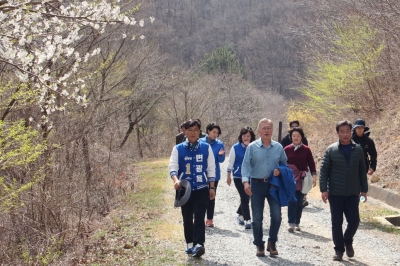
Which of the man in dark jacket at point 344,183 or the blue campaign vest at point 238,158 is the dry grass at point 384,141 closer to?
the blue campaign vest at point 238,158

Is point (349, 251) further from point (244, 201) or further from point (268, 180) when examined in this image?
point (244, 201)

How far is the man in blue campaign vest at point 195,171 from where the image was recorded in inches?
283

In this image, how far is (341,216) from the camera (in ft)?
24.1

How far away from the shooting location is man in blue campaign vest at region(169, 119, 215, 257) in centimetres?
718

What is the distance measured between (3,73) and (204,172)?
4989 millimetres

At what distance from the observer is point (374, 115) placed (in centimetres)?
2178

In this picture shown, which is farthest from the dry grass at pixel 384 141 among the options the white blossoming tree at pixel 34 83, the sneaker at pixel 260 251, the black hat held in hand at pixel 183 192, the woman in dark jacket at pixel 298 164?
the white blossoming tree at pixel 34 83

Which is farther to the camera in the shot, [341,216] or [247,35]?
[247,35]

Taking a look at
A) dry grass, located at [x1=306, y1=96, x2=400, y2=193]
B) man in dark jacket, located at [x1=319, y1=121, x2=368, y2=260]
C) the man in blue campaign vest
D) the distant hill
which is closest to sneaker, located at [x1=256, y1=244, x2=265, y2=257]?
the man in blue campaign vest

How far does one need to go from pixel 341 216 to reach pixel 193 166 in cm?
226

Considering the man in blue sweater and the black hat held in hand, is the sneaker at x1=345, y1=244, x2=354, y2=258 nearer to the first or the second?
the man in blue sweater

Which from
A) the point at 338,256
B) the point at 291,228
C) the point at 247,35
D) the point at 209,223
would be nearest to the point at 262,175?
the point at 338,256

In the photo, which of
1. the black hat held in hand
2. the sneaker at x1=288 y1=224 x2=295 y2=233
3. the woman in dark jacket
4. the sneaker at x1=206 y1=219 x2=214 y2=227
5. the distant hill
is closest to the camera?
the black hat held in hand

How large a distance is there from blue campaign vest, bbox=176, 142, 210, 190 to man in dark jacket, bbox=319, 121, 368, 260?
1724 millimetres
